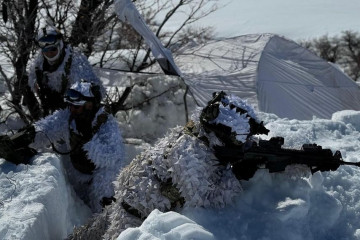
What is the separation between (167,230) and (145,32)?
4495 millimetres

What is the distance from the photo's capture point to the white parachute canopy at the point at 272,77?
7133 mm

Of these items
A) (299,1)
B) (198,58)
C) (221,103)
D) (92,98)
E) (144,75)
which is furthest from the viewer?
(299,1)

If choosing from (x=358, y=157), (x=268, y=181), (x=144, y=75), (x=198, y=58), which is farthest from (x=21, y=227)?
(x=198, y=58)

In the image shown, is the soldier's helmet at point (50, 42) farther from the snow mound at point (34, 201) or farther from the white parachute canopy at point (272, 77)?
the white parachute canopy at point (272, 77)

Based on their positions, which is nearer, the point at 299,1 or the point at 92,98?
the point at 92,98

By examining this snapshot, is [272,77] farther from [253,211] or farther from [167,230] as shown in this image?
[167,230]

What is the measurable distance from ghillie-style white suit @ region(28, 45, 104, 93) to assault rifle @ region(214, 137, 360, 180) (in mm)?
2223

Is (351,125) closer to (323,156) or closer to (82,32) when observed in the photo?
(323,156)

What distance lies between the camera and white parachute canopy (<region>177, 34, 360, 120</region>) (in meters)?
7.13

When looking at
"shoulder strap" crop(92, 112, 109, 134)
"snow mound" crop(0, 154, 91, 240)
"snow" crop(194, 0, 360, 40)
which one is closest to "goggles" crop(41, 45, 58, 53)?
"shoulder strap" crop(92, 112, 109, 134)

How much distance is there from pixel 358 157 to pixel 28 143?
1844 mm

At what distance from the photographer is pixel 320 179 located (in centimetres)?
255

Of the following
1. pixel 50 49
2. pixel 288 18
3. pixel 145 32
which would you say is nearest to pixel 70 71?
pixel 50 49

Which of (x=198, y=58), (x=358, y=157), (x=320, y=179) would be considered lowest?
(x=198, y=58)
